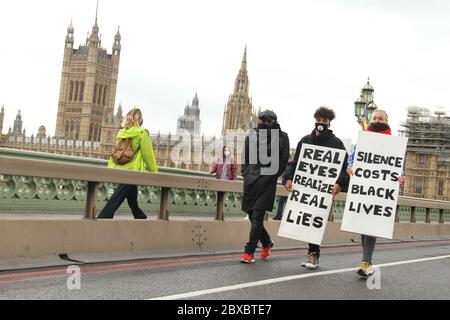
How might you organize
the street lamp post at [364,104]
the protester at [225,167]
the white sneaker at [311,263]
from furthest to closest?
the street lamp post at [364,104]
the protester at [225,167]
the white sneaker at [311,263]

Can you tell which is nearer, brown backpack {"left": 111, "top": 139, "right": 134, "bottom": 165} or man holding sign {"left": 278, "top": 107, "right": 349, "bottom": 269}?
man holding sign {"left": 278, "top": 107, "right": 349, "bottom": 269}

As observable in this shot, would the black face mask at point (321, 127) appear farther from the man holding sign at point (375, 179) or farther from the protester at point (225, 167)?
the protester at point (225, 167)

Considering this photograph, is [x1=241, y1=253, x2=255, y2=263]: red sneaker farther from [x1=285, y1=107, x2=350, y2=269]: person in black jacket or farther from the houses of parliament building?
the houses of parliament building

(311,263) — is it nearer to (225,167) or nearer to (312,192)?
(312,192)

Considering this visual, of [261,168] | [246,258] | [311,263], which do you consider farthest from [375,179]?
[246,258]

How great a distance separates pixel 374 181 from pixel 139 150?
333 centimetres

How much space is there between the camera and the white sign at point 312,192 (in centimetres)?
889

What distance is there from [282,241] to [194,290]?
6054 millimetres

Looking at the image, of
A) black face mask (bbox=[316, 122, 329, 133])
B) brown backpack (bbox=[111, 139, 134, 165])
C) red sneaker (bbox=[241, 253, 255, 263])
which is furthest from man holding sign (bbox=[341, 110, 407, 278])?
brown backpack (bbox=[111, 139, 134, 165])

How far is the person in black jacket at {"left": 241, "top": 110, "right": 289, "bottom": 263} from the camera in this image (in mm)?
8805

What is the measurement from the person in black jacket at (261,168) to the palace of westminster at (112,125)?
7233cm

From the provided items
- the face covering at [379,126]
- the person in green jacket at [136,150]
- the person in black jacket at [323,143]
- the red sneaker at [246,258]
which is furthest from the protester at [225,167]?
the face covering at [379,126]

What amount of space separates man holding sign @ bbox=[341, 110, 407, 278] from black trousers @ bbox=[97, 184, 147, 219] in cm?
293

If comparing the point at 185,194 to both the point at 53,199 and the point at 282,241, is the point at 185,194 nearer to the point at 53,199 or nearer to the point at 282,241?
the point at 282,241
